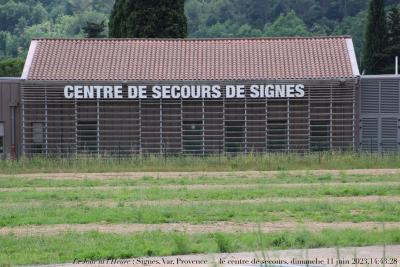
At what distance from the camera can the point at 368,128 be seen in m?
46.7

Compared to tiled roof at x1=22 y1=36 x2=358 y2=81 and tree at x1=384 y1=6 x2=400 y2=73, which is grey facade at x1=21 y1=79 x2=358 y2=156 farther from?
tree at x1=384 y1=6 x2=400 y2=73

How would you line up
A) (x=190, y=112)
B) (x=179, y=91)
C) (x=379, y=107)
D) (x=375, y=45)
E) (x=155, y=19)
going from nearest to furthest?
1. (x=179, y=91)
2. (x=190, y=112)
3. (x=379, y=107)
4. (x=155, y=19)
5. (x=375, y=45)

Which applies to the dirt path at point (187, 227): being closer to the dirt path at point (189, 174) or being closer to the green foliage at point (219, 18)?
the dirt path at point (189, 174)

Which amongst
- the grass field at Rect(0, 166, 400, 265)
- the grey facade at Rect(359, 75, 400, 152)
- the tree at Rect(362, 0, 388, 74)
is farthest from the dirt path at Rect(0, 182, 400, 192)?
the tree at Rect(362, 0, 388, 74)

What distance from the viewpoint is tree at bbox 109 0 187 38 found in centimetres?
5659

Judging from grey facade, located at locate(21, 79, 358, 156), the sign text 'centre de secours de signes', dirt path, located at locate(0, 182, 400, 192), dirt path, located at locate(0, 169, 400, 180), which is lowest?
dirt path, located at locate(0, 169, 400, 180)

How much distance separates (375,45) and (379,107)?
2587 centimetres

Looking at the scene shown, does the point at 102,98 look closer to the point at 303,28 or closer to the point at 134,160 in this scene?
the point at 134,160

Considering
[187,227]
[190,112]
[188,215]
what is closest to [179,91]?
[190,112]

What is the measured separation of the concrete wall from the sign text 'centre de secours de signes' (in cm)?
273

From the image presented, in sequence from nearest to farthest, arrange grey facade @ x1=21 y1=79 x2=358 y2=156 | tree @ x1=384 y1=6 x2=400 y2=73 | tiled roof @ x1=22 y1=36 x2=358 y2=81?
grey facade @ x1=21 y1=79 x2=358 y2=156 → tiled roof @ x1=22 y1=36 x2=358 y2=81 → tree @ x1=384 y1=6 x2=400 y2=73

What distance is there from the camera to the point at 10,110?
151 ft

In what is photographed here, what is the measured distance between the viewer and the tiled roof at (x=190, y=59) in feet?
151

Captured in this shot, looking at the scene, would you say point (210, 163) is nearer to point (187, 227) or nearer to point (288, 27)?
point (187, 227)
